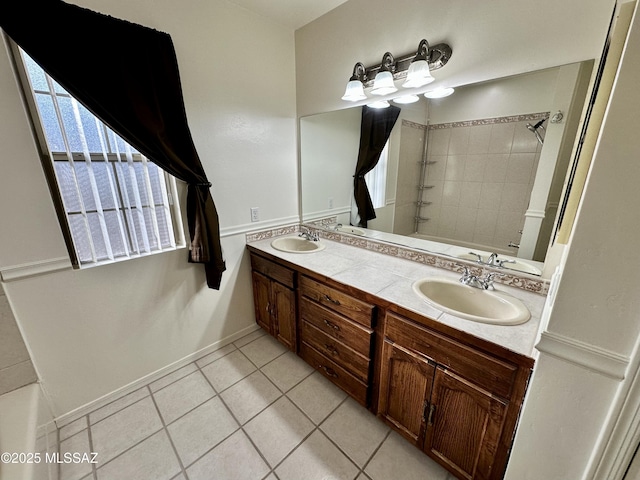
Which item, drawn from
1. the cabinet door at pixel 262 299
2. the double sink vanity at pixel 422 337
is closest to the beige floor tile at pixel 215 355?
the cabinet door at pixel 262 299

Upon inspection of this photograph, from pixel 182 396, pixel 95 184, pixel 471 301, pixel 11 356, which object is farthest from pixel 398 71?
pixel 11 356

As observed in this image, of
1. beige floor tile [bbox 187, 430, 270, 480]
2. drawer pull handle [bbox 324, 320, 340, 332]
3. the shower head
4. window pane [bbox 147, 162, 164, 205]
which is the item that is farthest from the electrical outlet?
the shower head

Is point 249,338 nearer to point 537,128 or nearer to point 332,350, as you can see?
point 332,350

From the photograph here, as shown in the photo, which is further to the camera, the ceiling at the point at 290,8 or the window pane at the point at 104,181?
the ceiling at the point at 290,8

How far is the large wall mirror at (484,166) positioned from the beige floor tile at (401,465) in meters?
1.10

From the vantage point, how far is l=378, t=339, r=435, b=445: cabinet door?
1.18 m

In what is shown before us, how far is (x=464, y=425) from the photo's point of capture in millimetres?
1084

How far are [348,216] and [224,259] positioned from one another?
1.06m

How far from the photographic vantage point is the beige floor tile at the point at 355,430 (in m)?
1.35

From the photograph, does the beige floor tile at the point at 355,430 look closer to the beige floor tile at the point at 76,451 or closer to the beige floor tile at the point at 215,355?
the beige floor tile at the point at 215,355

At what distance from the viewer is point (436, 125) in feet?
4.97

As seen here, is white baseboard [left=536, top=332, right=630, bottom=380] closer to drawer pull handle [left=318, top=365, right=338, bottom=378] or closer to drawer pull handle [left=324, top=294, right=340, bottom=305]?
drawer pull handle [left=324, top=294, right=340, bottom=305]

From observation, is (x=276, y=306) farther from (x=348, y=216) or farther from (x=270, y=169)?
(x=270, y=169)

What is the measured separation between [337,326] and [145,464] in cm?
119
